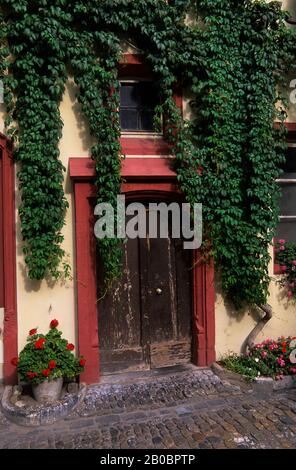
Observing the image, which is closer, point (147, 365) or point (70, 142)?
point (70, 142)

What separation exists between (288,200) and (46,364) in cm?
421

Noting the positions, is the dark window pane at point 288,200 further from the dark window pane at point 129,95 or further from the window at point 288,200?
the dark window pane at point 129,95

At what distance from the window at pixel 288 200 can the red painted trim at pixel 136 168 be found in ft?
6.29

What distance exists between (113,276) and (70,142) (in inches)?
73.4

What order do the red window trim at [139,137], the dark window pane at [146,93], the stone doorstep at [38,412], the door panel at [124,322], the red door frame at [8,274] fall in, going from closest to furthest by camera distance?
the stone doorstep at [38,412], the red door frame at [8,274], the red window trim at [139,137], the door panel at [124,322], the dark window pane at [146,93]

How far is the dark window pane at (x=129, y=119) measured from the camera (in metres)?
4.99

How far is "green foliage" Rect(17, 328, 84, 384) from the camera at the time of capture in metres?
4.00

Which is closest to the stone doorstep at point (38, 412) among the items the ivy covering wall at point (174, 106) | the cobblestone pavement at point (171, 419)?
the cobblestone pavement at point (171, 419)

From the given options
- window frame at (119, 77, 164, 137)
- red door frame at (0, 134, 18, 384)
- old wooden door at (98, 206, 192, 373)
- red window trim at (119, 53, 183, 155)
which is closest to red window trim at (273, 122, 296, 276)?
old wooden door at (98, 206, 192, 373)

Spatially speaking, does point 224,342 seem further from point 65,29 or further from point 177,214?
point 65,29

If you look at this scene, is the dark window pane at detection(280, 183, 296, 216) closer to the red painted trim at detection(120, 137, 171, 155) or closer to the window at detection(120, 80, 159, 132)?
the red painted trim at detection(120, 137, 171, 155)

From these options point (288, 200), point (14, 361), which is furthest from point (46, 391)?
point (288, 200)

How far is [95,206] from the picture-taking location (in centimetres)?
464

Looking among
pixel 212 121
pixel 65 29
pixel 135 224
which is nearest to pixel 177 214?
pixel 135 224
